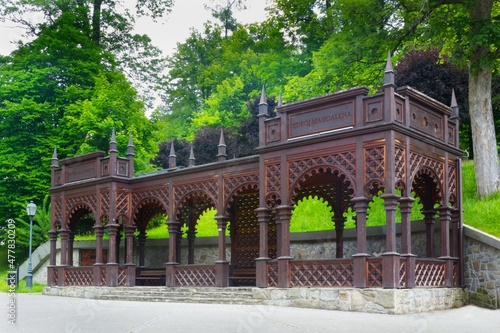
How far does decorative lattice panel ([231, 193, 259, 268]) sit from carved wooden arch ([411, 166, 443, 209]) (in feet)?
18.1

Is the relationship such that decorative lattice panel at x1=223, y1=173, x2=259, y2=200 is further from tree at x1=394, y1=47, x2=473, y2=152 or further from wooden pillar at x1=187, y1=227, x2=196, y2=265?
tree at x1=394, y1=47, x2=473, y2=152

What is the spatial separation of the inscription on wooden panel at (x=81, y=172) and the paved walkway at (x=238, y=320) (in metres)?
7.24

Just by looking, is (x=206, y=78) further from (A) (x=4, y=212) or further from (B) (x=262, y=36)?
(A) (x=4, y=212)

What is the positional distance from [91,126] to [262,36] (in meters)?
17.8

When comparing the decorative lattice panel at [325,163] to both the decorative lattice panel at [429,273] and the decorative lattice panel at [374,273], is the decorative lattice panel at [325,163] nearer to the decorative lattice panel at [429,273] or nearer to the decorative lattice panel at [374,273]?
the decorative lattice panel at [374,273]

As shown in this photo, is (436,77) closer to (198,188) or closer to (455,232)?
(455,232)

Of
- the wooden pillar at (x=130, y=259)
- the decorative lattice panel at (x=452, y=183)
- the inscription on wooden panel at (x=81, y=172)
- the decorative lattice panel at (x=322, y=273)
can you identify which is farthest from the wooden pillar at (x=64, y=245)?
the decorative lattice panel at (x=452, y=183)

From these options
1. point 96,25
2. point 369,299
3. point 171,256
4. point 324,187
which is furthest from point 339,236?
point 96,25

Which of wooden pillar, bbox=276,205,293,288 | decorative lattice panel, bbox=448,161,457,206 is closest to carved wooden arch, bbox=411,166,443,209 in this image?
decorative lattice panel, bbox=448,161,457,206

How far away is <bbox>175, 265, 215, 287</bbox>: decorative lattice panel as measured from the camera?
1731cm

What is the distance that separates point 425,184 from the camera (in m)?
15.9

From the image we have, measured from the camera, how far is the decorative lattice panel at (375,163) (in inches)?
511

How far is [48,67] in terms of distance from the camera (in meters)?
31.1

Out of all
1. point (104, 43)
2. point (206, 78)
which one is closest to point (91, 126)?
point (104, 43)
